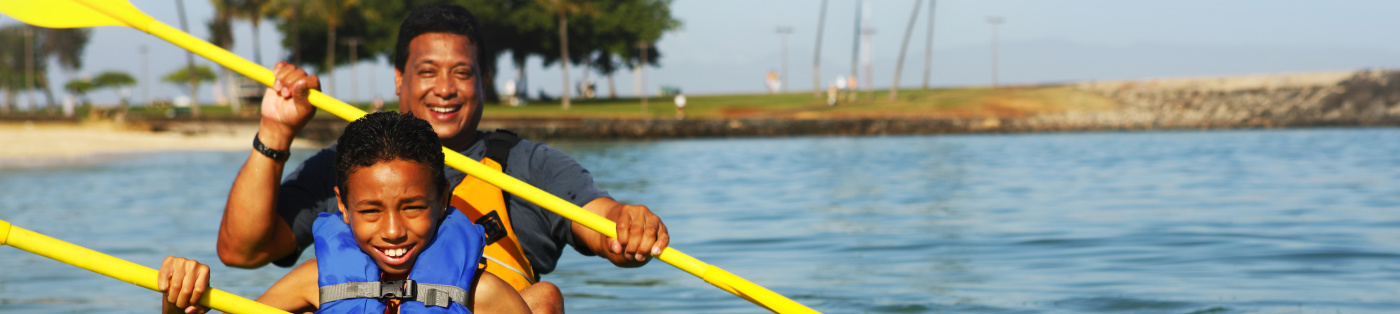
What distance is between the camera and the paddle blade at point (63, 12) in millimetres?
3244

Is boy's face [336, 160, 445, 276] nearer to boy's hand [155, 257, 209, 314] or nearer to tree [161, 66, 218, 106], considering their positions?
boy's hand [155, 257, 209, 314]

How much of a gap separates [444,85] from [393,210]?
0.83 m

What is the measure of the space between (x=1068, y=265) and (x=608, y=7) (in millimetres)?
50345

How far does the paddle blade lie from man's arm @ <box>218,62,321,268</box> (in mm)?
675

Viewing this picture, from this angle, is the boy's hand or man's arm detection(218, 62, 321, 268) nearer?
the boy's hand

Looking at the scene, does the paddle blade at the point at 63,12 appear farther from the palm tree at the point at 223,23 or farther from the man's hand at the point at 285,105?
the palm tree at the point at 223,23

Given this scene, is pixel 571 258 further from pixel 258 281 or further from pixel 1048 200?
pixel 1048 200

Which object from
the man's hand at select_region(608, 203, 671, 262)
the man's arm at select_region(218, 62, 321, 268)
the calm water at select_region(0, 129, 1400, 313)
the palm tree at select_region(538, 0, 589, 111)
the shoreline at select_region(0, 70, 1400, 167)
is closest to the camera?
the man's hand at select_region(608, 203, 671, 262)

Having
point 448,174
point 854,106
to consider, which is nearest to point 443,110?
point 448,174

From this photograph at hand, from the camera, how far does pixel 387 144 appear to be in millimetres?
2600

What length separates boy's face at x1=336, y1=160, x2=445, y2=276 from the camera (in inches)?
102

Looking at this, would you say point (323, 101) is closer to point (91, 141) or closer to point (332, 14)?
point (91, 141)

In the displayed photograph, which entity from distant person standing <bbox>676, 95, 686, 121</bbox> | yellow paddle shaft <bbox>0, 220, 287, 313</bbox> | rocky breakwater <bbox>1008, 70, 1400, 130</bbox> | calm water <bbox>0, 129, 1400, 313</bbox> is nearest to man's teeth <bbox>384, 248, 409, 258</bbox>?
yellow paddle shaft <bbox>0, 220, 287, 313</bbox>

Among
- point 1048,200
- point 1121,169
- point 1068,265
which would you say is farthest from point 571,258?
point 1121,169
